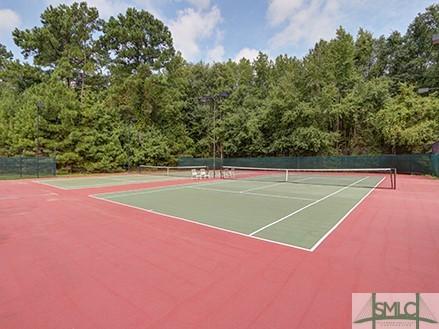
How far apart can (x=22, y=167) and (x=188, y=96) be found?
22.3 metres

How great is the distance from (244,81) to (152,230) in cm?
3513

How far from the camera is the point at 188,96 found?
3794 centimetres

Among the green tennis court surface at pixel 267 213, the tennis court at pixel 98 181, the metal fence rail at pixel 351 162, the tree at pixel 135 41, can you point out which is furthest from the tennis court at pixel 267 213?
the tree at pixel 135 41

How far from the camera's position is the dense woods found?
24891 mm

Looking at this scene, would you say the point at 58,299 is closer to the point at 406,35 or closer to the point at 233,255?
the point at 233,255

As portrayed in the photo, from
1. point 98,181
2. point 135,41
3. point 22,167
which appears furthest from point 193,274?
point 135,41

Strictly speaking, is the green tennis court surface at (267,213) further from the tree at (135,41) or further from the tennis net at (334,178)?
the tree at (135,41)

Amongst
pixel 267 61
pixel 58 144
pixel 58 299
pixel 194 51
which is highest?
pixel 194 51

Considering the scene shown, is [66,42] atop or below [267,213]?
atop

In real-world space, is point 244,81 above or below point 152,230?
above

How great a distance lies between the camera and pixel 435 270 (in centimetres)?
366

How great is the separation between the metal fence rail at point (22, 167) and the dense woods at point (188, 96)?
70.8 inches

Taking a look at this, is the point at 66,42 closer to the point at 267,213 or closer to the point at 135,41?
the point at 135,41

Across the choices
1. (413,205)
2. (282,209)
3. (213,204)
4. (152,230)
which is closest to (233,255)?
(152,230)
